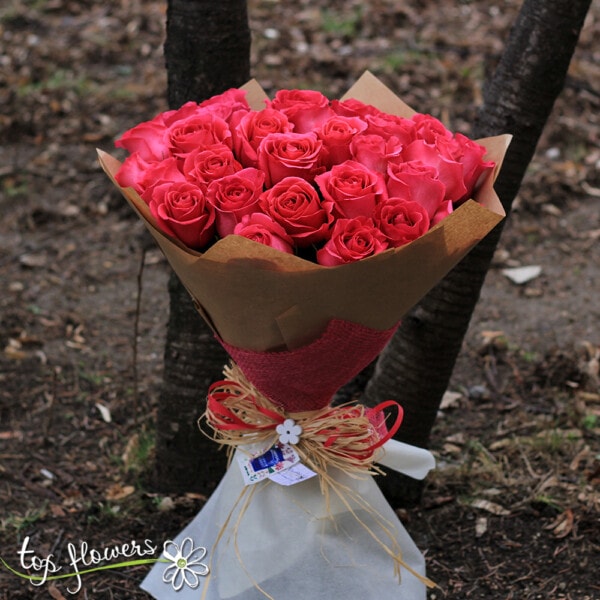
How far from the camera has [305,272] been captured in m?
1.91

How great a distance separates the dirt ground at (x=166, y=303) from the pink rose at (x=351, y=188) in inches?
57.4

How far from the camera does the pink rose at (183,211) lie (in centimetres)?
198

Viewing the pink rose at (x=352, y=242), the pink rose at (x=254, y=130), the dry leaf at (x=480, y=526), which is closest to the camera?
the pink rose at (x=352, y=242)

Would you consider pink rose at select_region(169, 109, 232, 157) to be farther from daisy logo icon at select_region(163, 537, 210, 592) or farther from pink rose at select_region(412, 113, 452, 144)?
daisy logo icon at select_region(163, 537, 210, 592)

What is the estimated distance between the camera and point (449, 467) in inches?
135

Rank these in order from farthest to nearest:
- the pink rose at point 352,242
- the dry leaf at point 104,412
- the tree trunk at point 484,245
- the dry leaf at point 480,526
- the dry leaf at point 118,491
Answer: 1. the dry leaf at point 104,412
2. the dry leaf at point 118,491
3. the dry leaf at point 480,526
4. the tree trunk at point 484,245
5. the pink rose at point 352,242

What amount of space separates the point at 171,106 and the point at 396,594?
5.69 feet

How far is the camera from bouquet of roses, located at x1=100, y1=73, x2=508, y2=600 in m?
1.96

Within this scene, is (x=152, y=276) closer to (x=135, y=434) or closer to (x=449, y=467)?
(x=135, y=434)

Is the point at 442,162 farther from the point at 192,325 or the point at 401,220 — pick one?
the point at 192,325

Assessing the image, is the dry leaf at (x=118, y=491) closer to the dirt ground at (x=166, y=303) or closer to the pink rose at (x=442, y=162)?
the dirt ground at (x=166, y=303)

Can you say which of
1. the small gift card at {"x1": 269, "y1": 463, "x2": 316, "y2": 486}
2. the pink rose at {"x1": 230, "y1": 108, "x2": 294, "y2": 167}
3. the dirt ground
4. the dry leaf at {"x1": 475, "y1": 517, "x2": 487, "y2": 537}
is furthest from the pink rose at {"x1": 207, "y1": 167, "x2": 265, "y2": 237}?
the dry leaf at {"x1": 475, "y1": 517, "x2": 487, "y2": 537}

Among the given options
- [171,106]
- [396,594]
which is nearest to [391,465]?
[396,594]

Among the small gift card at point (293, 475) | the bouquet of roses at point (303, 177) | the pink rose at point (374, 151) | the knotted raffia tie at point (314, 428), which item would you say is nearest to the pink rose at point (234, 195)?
the bouquet of roses at point (303, 177)
